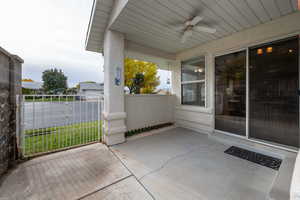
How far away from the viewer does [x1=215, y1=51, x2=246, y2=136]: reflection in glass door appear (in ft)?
9.04

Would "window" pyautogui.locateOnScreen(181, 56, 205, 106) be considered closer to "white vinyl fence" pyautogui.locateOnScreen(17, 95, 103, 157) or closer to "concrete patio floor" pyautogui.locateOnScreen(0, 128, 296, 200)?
"concrete patio floor" pyautogui.locateOnScreen(0, 128, 296, 200)

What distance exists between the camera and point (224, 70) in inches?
121

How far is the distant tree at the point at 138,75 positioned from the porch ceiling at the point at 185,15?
13.6 feet

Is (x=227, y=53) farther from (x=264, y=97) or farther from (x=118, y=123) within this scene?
(x=118, y=123)

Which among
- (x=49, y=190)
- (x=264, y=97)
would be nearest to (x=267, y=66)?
(x=264, y=97)

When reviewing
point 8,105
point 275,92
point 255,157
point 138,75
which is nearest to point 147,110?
point 255,157

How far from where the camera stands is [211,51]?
3.24 meters

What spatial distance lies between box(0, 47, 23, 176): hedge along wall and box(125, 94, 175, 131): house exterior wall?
2.17 m

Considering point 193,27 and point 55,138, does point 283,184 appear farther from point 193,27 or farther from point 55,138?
point 55,138

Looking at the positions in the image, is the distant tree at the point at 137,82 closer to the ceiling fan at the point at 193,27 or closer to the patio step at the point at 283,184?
the ceiling fan at the point at 193,27

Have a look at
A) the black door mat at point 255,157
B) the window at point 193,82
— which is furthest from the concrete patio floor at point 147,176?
the window at point 193,82

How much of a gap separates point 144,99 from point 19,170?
2.90 m

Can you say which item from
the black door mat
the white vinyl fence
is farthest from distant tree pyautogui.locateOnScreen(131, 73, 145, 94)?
the black door mat

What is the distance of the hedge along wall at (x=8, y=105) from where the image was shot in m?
1.65
